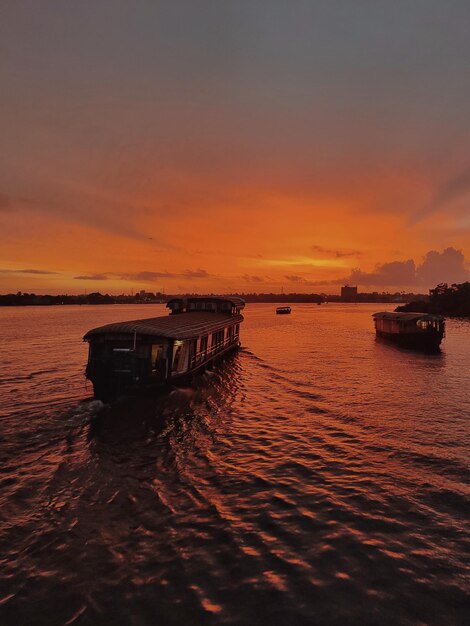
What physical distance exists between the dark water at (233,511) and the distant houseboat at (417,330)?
32.6 m

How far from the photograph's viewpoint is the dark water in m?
8.91

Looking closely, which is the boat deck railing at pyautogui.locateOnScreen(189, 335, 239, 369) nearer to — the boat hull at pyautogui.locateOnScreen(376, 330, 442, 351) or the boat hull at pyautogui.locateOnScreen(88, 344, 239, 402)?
the boat hull at pyautogui.locateOnScreen(88, 344, 239, 402)

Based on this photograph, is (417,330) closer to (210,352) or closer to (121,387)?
(210,352)

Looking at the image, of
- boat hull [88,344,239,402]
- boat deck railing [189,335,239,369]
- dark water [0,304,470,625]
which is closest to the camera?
dark water [0,304,470,625]

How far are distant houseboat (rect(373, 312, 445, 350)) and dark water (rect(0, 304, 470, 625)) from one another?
32639 mm

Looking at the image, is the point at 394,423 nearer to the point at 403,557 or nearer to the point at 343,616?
the point at 403,557

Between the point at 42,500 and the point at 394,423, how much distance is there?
739 inches

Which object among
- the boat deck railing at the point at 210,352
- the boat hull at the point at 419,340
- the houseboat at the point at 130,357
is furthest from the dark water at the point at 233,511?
the boat hull at the point at 419,340

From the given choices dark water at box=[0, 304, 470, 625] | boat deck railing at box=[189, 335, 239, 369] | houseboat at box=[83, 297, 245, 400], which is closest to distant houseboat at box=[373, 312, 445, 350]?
boat deck railing at box=[189, 335, 239, 369]

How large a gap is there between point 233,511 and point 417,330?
178ft

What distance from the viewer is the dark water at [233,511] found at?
8.91m

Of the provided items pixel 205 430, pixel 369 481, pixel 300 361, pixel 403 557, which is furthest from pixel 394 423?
pixel 300 361

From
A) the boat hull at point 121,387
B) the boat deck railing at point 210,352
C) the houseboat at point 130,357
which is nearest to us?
the houseboat at point 130,357

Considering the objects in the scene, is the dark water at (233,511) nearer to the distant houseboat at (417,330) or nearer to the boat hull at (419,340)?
the boat hull at (419,340)
